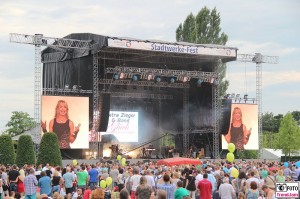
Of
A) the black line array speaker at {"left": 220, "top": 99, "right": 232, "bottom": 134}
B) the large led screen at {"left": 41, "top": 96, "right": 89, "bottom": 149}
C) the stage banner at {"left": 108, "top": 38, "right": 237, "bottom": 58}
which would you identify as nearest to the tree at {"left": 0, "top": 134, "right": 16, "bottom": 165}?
the large led screen at {"left": 41, "top": 96, "right": 89, "bottom": 149}

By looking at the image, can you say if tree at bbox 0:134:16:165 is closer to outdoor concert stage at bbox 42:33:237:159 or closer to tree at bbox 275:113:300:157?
outdoor concert stage at bbox 42:33:237:159

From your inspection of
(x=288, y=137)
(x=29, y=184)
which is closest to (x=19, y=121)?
(x=288, y=137)

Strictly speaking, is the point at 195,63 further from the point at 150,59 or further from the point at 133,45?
the point at 133,45

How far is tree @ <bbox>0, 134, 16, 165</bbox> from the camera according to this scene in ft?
106

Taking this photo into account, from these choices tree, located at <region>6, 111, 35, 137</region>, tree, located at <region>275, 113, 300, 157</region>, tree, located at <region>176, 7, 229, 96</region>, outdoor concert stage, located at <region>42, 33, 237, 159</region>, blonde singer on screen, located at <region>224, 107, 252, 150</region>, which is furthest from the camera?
tree, located at <region>6, 111, 35, 137</region>

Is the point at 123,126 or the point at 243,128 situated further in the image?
the point at 243,128

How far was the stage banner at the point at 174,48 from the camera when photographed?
121ft

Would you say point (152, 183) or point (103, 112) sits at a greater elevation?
point (103, 112)

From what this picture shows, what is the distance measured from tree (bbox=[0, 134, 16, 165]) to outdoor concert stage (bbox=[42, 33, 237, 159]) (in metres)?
4.05

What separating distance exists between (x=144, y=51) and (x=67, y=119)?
6.19 m

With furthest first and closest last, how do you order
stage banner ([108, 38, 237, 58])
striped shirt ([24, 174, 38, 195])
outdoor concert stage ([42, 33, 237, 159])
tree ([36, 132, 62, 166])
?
outdoor concert stage ([42, 33, 237, 159]) < stage banner ([108, 38, 237, 58]) < tree ([36, 132, 62, 166]) < striped shirt ([24, 174, 38, 195])

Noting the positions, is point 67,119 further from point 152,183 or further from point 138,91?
point 152,183

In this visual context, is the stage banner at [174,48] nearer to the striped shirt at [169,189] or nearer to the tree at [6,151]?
the tree at [6,151]

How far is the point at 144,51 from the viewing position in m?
38.7
